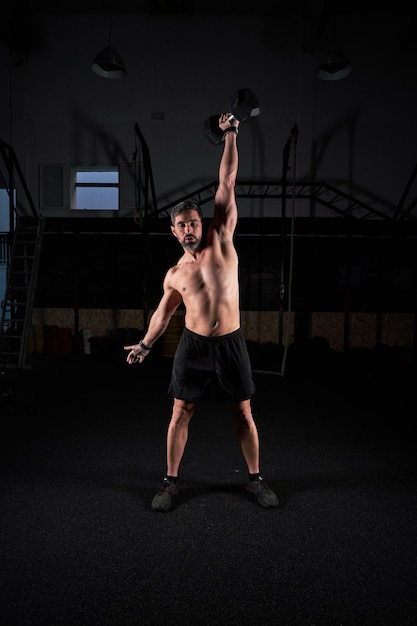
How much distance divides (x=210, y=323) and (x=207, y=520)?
1.07m

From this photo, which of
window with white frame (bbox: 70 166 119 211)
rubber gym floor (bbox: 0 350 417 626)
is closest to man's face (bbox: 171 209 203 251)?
rubber gym floor (bbox: 0 350 417 626)

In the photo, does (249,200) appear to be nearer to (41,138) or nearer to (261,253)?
(261,253)

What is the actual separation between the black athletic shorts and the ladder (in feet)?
15.1

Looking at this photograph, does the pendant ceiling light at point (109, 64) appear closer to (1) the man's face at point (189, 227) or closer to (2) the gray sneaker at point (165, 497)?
(1) the man's face at point (189, 227)

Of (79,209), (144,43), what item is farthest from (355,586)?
(144,43)

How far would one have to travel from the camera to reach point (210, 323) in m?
2.36

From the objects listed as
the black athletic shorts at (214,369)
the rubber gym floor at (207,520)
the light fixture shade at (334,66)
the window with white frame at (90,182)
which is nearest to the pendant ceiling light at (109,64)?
the window with white frame at (90,182)

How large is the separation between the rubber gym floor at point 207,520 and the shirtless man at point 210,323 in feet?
0.88

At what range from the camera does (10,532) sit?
2.10m

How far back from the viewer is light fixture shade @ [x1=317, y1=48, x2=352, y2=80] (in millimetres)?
7059

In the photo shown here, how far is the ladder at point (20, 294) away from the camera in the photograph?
20.7 ft

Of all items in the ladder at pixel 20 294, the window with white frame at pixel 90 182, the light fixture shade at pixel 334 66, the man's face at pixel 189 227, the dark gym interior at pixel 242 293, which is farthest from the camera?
the window with white frame at pixel 90 182

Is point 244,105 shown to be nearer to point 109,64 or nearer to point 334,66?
point 334,66

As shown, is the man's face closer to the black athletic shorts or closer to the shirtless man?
the shirtless man
